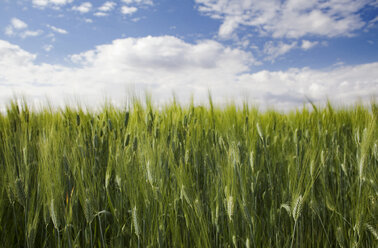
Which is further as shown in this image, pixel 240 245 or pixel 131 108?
pixel 131 108

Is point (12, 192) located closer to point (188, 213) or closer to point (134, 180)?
point (134, 180)

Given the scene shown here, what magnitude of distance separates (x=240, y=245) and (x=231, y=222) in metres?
0.29

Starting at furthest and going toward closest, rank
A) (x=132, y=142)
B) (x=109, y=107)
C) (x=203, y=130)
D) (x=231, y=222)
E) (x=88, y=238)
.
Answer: (x=109, y=107) → (x=203, y=130) → (x=132, y=142) → (x=88, y=238) → (x=231, y=222)

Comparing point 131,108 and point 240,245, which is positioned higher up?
point 131,108

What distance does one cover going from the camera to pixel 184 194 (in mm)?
1176

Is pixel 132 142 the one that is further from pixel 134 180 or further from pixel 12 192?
pixel 12 192

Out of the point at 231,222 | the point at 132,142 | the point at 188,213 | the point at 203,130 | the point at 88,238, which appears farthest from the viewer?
the point at 203,130

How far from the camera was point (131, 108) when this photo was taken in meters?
2.15

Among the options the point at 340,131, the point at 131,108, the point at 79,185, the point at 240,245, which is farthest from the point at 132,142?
the point at 340,131

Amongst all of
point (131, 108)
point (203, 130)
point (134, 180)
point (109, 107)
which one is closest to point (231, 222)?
point (134, 180)

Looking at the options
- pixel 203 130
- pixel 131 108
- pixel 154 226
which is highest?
pixel 131 108

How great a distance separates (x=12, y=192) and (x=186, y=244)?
100 centimetres

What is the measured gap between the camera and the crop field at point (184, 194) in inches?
48.7

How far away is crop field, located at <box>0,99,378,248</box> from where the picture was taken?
1.24 meters
